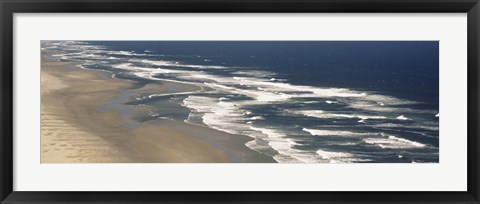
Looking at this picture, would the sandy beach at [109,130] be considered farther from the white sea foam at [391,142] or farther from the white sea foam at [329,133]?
the white sea foam at [391,142]

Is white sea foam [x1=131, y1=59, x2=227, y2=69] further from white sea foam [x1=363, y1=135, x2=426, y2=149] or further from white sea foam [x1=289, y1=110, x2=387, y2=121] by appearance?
white sea foam [x1=363, y1=135, x2=426, y2=149]

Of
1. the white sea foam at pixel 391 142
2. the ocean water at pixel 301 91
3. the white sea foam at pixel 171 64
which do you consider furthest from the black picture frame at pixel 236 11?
the white sea foam at pixel 171 64

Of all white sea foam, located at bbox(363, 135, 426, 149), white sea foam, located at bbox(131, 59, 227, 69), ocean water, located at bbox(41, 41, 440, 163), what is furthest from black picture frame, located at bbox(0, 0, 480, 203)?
white sea foam, located at bbox(131, 59, 227, 69)

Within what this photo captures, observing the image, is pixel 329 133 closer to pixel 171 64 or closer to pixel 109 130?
pixel 171 64

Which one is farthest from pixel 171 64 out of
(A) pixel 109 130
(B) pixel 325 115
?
(B) pixel 325 115

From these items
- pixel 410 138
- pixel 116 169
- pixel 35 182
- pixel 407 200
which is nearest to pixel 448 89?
pixel 410 138
